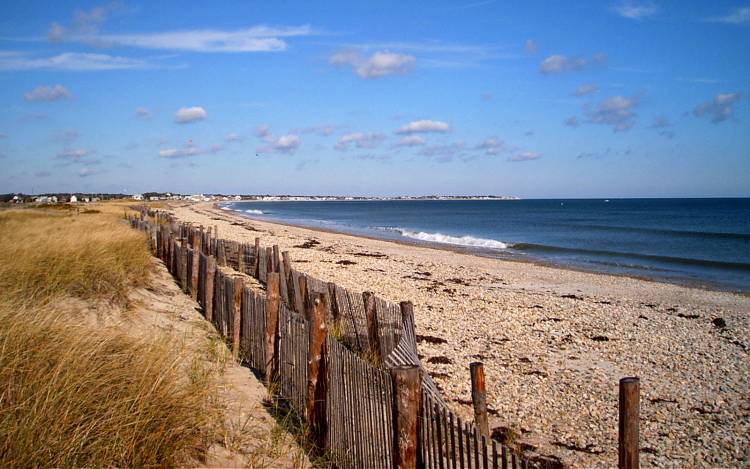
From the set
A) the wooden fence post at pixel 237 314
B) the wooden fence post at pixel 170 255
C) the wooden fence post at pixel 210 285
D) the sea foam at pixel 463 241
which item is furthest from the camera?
the sea foam at pixel 463 241

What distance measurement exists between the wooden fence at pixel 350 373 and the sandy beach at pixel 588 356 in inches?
53.0

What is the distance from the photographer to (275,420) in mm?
5457

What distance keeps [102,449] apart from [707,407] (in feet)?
22.8

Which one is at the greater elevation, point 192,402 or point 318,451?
point 192,402

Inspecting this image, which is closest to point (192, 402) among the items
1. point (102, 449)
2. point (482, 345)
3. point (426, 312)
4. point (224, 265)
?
point (102, 449)

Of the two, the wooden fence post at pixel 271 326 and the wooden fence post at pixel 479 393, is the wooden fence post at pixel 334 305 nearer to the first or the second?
the wooden fence post at pixel 271 326

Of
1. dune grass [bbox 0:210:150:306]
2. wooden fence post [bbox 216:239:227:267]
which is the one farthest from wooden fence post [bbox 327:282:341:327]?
wooden fence post [bbox 216:239:227:267]

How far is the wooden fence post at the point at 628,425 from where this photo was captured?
3.19m

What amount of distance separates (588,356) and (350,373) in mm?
6269

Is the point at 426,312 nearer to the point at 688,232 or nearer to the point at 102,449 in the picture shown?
the point at 102,449

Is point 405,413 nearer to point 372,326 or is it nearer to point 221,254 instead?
point 372,326

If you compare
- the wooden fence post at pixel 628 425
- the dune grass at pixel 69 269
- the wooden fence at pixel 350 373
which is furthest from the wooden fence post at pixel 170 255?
the wooden fence post at pixel 628 425

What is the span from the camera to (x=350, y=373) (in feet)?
14.6

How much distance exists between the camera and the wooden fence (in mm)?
3537
